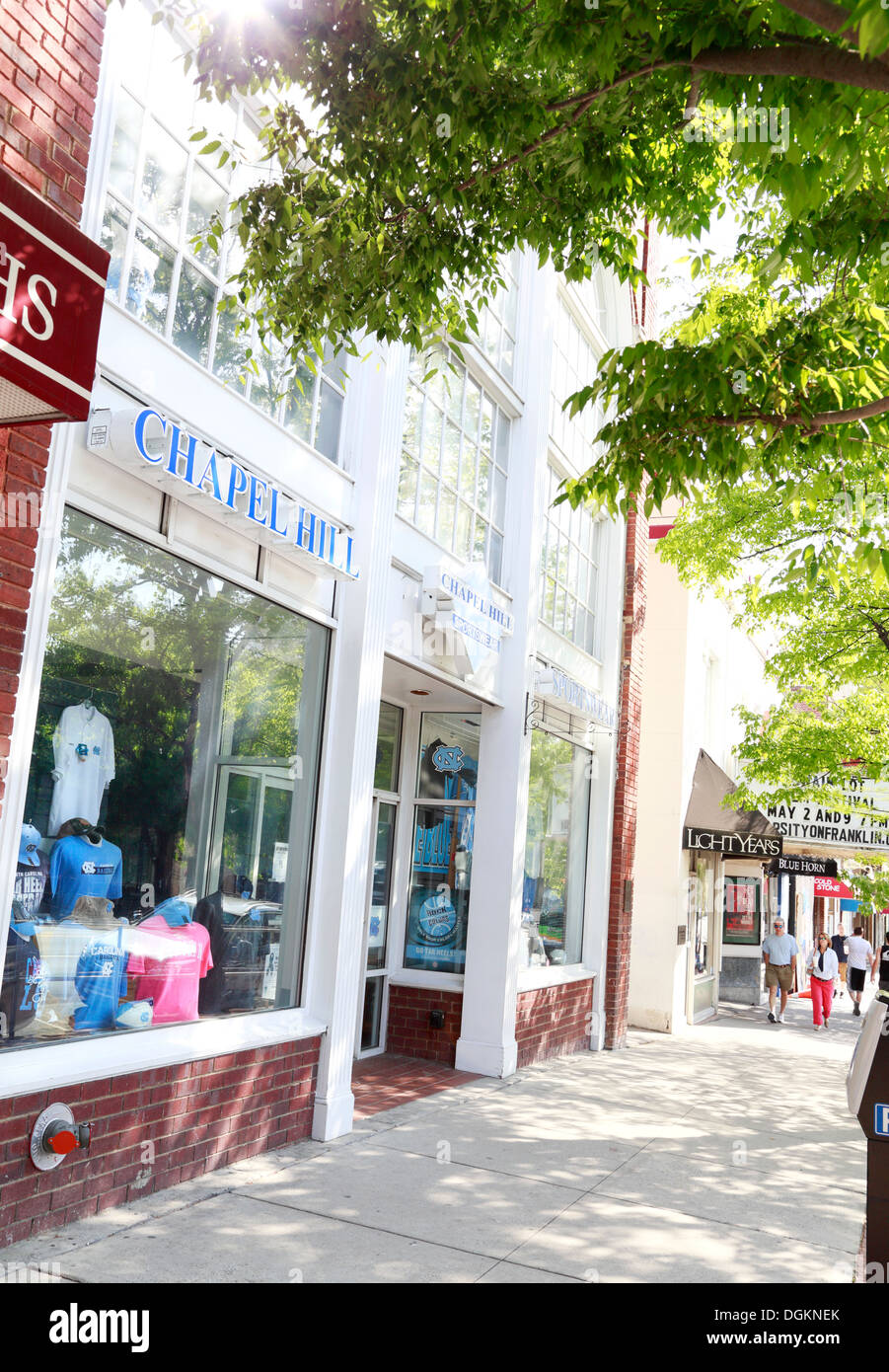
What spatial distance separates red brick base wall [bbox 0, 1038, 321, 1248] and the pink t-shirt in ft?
1.11

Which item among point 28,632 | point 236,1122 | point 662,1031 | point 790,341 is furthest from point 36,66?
point 662,1031

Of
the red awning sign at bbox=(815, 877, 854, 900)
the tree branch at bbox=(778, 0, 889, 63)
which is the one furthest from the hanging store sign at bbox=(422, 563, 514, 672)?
the red awning sign at bbox=(815, 877, 854, 900)

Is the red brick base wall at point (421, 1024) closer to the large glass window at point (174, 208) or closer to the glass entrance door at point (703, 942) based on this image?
the large glass window at point (174, 208)

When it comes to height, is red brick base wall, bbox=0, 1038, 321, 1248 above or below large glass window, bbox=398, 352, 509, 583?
below

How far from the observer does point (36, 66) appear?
15.2 ft

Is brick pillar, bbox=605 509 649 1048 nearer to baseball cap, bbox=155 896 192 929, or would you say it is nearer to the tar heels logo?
the tar heels logo

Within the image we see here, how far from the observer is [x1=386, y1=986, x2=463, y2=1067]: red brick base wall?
1021cm

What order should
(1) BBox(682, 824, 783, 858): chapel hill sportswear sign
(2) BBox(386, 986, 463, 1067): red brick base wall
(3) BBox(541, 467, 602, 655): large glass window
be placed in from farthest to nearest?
(1) BBox(682, 824, 783, 858): chapel hill sportswear sign → (3) BBox(541, 467, 602, 655): large glass window → (2) BBox(386, 986, 463, 1067): red brick base wall

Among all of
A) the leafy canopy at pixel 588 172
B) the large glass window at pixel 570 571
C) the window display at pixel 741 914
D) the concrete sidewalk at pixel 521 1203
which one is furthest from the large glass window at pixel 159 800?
the window display at pixel 741 914

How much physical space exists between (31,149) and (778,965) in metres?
16.6

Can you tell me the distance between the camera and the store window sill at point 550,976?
10812 mm

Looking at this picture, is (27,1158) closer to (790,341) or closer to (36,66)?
(36,66)

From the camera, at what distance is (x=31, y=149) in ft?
15.1

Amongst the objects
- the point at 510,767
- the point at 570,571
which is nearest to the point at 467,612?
the point at 510,767
